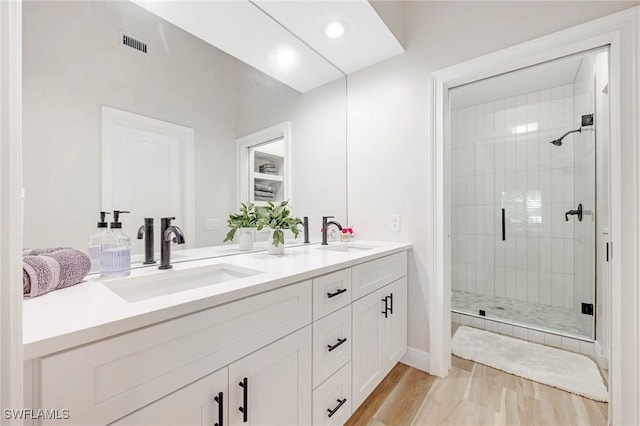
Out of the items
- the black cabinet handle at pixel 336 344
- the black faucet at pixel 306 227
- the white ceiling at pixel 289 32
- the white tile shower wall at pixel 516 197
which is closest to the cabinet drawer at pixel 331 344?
the black cabinet handle at pixel 336 344

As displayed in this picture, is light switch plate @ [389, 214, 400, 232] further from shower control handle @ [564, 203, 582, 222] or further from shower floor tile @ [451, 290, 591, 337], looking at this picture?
shower control handle @ [564, 203, 582, 222]

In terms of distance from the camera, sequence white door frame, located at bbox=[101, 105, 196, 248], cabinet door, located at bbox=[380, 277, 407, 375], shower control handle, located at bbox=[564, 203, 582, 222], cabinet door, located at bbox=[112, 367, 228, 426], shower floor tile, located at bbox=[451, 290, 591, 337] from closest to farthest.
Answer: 1. cabinet door, located at bbox=[112, 367, 228, 426]
2. white door frame, located at bbox=[101, 105, 196, 248]
3. cabinet door, located at bbox=[380, 277, 407, 375]
4. shower floor tile, located at bbox=[451, 290, 591, 337]
5. shower control handle, located at bbox=[564, 203, 582, 222]

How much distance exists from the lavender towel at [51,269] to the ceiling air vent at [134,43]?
84 cm

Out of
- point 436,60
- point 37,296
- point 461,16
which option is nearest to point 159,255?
point 37,296

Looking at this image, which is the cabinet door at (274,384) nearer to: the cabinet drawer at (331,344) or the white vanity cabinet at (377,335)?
the cabinet drawer at (331,344)

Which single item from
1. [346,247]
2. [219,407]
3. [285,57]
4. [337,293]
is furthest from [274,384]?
[285,57]

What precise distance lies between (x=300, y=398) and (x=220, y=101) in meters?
1.43

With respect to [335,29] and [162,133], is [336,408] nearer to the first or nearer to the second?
[162,133]

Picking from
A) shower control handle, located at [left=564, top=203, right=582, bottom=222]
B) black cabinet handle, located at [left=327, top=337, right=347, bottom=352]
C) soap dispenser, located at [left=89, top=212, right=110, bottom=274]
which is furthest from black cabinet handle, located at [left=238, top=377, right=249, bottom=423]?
shower control handle, located at [left=564, top=203, right=582, bottom=222]

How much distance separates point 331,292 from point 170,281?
0.65m

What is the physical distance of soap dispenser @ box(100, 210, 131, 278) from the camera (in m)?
1.00

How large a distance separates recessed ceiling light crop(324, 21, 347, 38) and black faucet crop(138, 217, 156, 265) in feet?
4.92

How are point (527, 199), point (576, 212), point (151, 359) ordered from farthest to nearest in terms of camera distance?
1. point (527, 199)
2. point (576, 212)
3. point (151, 359)

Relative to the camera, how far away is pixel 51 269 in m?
0.79
